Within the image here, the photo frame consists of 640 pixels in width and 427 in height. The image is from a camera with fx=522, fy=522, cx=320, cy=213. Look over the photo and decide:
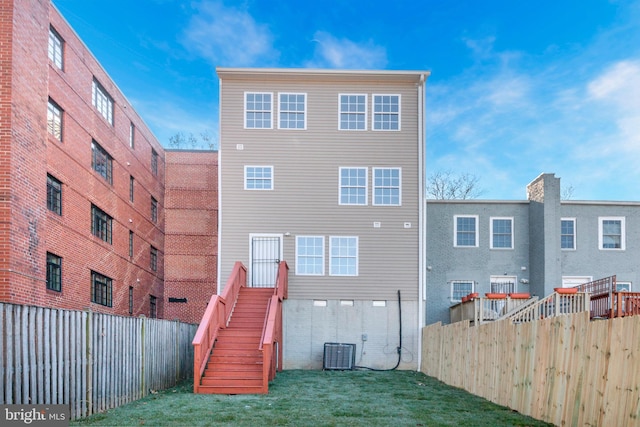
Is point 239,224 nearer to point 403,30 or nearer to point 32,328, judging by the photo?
point 32,328

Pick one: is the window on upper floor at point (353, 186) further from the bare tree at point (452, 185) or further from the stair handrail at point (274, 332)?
the bare tree at point (452, 185)

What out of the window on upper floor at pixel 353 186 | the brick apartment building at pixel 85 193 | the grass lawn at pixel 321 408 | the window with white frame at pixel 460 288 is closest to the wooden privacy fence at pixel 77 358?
the grass lawn at pixel 321 408

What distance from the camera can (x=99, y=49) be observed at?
29.0 meters

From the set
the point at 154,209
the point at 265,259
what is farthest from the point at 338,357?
the point at 154,209

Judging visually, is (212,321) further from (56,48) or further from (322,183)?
(56,48)

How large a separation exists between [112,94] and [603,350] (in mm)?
20090

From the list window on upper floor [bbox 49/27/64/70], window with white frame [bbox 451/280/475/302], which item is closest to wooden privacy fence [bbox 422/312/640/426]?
window with white frame [bbox 451/280/475/302]

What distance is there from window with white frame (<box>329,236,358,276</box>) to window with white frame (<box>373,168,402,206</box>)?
165cm

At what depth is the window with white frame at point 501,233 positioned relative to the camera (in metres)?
21.1

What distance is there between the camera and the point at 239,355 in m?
12.2

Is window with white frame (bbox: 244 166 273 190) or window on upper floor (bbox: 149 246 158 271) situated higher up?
window with white frame (bbox: 244 166 273 190)

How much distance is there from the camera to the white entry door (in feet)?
57.0

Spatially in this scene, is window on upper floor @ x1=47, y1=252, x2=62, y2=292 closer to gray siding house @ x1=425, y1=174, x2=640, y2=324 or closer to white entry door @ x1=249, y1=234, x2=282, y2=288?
white entry door @ x1=249, y1=234, x2=282, y2=288

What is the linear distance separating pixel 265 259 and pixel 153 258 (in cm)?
1116
